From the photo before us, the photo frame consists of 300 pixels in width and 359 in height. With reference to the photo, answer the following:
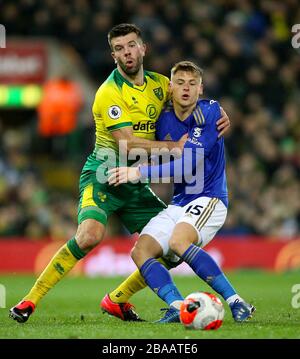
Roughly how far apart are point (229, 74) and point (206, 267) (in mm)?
11106

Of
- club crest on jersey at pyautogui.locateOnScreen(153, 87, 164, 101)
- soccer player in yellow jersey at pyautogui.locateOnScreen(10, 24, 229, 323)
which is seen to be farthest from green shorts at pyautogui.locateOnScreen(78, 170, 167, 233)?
club crest on jersey at pyautogui.locateOnScreen(153, 87, 164, 101)

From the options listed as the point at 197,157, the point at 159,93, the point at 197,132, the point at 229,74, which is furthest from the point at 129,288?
the point at 229,74

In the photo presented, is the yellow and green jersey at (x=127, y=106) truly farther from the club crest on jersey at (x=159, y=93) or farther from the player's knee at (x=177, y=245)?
the player's knee at (x=177, y=245)

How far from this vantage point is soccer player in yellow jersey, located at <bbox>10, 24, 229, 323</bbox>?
8.46 meters

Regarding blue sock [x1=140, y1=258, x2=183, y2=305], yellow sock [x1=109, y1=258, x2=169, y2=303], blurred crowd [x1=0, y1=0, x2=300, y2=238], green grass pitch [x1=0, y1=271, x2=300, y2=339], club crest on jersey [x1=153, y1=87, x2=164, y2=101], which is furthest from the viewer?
blurred crowd [x1=0, y1=0, x2=300, y2=238]

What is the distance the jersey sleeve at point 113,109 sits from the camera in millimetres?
8484

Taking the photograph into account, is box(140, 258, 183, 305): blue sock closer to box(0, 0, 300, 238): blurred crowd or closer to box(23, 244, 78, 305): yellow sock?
box(23, 244, 78, 305): yellow sock

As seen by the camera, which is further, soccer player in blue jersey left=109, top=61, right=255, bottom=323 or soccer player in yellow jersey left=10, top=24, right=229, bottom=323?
soccer player in yellow jersey left=10, top=24, right=229, bottom=323

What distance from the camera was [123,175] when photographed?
823 cm

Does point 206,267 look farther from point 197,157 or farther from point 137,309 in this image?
point 137,309

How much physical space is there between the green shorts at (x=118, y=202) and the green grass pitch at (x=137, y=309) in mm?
879

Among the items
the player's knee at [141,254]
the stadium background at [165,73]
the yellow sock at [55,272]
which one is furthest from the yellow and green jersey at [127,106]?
the stadium background at [165,73]

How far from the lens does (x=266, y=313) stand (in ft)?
30.0
